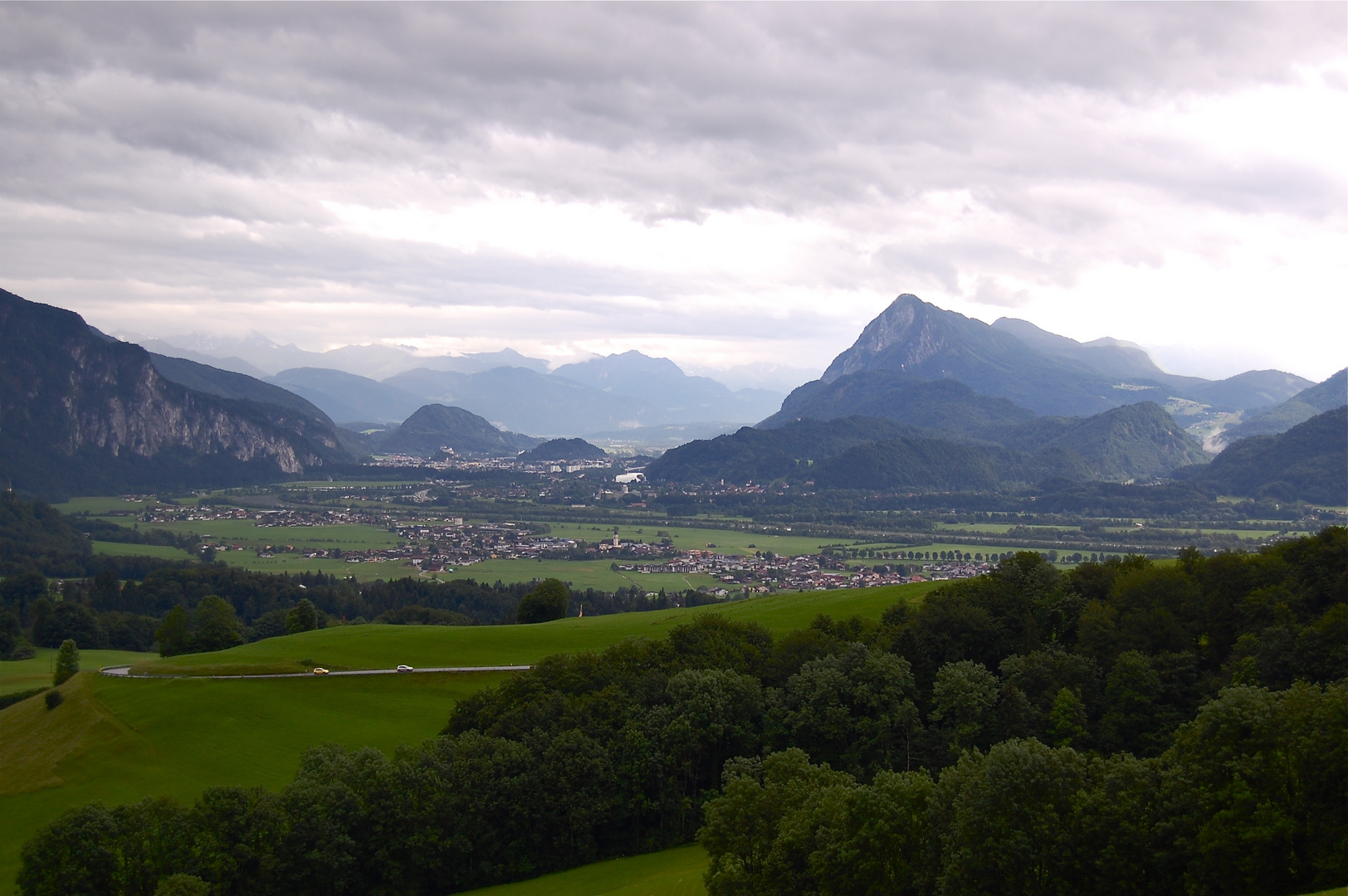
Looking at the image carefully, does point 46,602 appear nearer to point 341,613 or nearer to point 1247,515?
point 341,613

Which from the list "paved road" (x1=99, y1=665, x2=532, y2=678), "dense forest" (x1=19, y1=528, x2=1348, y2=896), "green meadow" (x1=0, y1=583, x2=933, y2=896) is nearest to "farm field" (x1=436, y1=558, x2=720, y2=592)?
"green meadow" (x1=0, y1=583, x2=933, y2=896)

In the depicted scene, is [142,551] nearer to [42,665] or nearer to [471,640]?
[42,665]

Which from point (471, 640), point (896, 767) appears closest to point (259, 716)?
point (471, 640)

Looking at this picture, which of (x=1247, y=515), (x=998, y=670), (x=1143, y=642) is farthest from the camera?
(x=1247, y=515)

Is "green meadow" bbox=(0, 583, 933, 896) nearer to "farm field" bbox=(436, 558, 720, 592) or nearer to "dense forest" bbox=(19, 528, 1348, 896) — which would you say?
"dense forest" bbox=(19, 528, 1348, 896)

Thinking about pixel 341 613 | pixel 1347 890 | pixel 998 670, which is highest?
pixel 1347 890

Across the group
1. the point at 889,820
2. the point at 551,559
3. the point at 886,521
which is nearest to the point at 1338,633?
the point at 889,820
